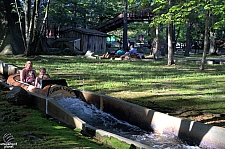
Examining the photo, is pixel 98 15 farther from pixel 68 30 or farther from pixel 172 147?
pixel 172 147

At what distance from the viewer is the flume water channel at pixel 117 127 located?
622 centimetres

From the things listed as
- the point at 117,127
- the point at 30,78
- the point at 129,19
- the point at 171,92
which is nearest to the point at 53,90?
the point at 30,78

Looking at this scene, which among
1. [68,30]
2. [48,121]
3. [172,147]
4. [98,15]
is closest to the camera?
[172,147]

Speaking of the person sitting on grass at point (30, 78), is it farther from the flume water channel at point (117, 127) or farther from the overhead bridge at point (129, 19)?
the overhead bridge at point (129, 19)

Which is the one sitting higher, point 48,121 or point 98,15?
point 98,15

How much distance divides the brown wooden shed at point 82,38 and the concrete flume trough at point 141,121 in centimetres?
2884

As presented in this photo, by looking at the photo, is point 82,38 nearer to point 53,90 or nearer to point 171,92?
point 171,92

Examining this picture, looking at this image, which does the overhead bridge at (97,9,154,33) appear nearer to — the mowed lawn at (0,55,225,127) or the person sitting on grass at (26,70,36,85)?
the mowed lawn at (0,55,225,127)

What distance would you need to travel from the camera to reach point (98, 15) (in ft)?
149

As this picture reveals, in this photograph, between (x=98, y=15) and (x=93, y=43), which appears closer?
(x=93, y=43)

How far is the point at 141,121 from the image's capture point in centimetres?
739

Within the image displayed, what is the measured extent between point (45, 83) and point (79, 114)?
1.54 m

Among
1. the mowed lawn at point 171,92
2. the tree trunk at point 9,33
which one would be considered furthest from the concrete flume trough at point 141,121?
the tree trunk at point 9,33

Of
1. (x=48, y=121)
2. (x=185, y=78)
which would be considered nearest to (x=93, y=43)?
(x=185, y=78)
